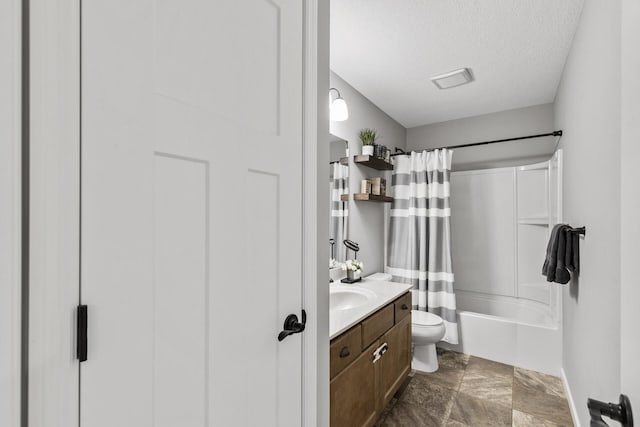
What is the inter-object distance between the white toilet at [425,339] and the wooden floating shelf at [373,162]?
1060 millimetres

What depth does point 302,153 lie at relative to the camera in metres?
1.03

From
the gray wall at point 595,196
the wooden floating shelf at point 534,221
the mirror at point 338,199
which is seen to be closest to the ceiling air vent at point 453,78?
the gray wall at point 595,196

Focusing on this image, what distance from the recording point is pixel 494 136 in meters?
3.29

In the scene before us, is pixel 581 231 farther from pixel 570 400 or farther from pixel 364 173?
pixel 364 173

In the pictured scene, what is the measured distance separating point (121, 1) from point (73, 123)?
0.80 feet

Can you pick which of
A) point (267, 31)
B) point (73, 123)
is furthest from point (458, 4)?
point (73, 123)

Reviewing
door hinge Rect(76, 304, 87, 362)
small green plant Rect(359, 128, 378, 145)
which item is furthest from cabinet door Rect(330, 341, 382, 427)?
small green plant Rect(359, 128, 378, 145)

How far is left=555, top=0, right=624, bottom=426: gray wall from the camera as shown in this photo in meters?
1.14

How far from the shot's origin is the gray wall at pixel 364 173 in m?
2.64

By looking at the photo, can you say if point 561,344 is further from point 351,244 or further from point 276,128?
point 276,128

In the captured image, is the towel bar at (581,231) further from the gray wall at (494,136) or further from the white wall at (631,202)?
the gray wall at (494,136)

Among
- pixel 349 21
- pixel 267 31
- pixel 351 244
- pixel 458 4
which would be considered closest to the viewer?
pixel 267 31

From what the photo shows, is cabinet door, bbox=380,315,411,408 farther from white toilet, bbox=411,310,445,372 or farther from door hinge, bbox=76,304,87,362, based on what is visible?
door hinge, bbox=76,304,87,362

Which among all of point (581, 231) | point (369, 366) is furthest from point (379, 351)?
point (581, 231)
